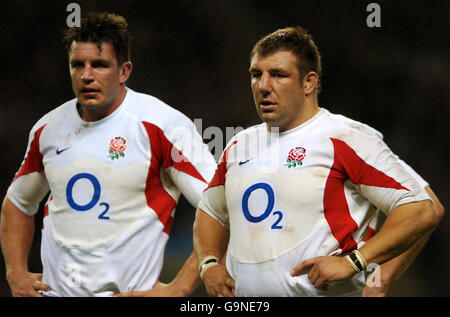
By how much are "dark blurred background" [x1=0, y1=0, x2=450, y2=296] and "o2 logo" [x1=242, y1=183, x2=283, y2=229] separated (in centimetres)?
345

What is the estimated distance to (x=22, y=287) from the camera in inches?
186

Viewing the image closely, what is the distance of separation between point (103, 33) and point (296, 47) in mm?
1240

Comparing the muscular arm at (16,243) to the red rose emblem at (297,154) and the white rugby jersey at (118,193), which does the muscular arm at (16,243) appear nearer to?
the white rugby jersey at (118,193)

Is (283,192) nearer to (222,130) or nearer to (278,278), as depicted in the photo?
(278,278)

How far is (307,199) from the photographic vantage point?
380 cm

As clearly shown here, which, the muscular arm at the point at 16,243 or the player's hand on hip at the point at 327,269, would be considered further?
the muscular arm at the point at 16,243

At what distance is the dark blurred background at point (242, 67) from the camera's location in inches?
298

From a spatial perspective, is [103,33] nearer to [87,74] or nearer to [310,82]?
[87,74]

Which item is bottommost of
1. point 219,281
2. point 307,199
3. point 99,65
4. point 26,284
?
point 26,284

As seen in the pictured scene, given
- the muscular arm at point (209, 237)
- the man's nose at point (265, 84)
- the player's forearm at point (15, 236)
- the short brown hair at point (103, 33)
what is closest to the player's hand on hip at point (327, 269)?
the muscular arm at point (209, 237)

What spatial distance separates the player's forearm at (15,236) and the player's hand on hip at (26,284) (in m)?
0.06

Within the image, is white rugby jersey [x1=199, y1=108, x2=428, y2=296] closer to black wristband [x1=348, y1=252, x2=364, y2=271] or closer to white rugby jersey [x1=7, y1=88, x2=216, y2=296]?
black wristband [x1=348, y1=252, x2=364, y2=271]

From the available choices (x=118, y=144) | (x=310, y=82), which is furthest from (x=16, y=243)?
(x=310, y=82)

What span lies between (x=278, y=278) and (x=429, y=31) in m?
4.89
